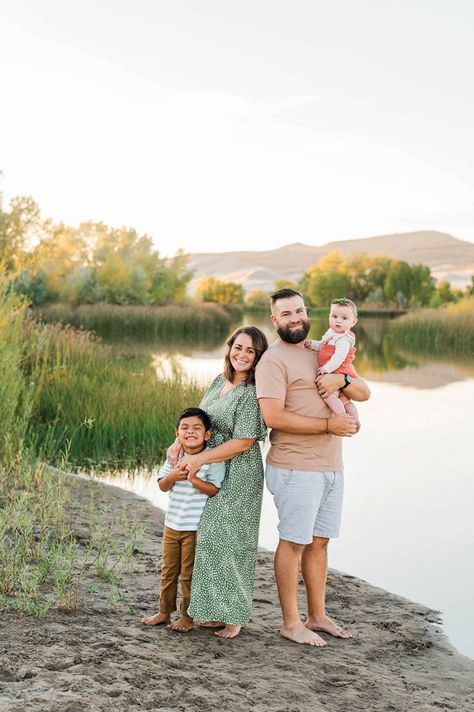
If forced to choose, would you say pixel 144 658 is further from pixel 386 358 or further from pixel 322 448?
pixel 386 358

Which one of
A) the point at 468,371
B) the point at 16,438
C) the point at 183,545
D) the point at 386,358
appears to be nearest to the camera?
the point at 183,545

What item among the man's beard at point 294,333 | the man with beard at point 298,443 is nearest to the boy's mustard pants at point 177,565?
the man with beard at point 298,443

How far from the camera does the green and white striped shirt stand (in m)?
4.36

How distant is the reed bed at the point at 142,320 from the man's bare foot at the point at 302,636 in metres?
33.9

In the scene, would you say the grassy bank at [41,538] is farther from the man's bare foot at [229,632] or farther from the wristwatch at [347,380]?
the wristwatch at [347,380]

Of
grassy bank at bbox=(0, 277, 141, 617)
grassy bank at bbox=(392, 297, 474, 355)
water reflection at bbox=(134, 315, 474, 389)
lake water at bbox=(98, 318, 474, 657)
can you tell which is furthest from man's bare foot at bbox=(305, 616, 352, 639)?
grassy bank at bbox=(392, 297, 474, 355)

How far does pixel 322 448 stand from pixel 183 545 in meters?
0.85

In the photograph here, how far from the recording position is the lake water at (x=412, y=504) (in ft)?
21.7

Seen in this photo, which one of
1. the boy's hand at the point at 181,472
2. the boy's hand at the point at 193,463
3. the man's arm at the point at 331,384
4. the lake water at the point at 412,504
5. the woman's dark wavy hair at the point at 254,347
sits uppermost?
the woman's dark wavy hair at the point at 254,347

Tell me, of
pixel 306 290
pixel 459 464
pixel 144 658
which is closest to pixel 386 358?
pixel 459 464

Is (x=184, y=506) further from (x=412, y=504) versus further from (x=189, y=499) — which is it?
(x=412, y=504)

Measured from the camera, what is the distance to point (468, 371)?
25562mm

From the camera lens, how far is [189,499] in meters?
4.41

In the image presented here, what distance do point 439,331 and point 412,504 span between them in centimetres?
2715
